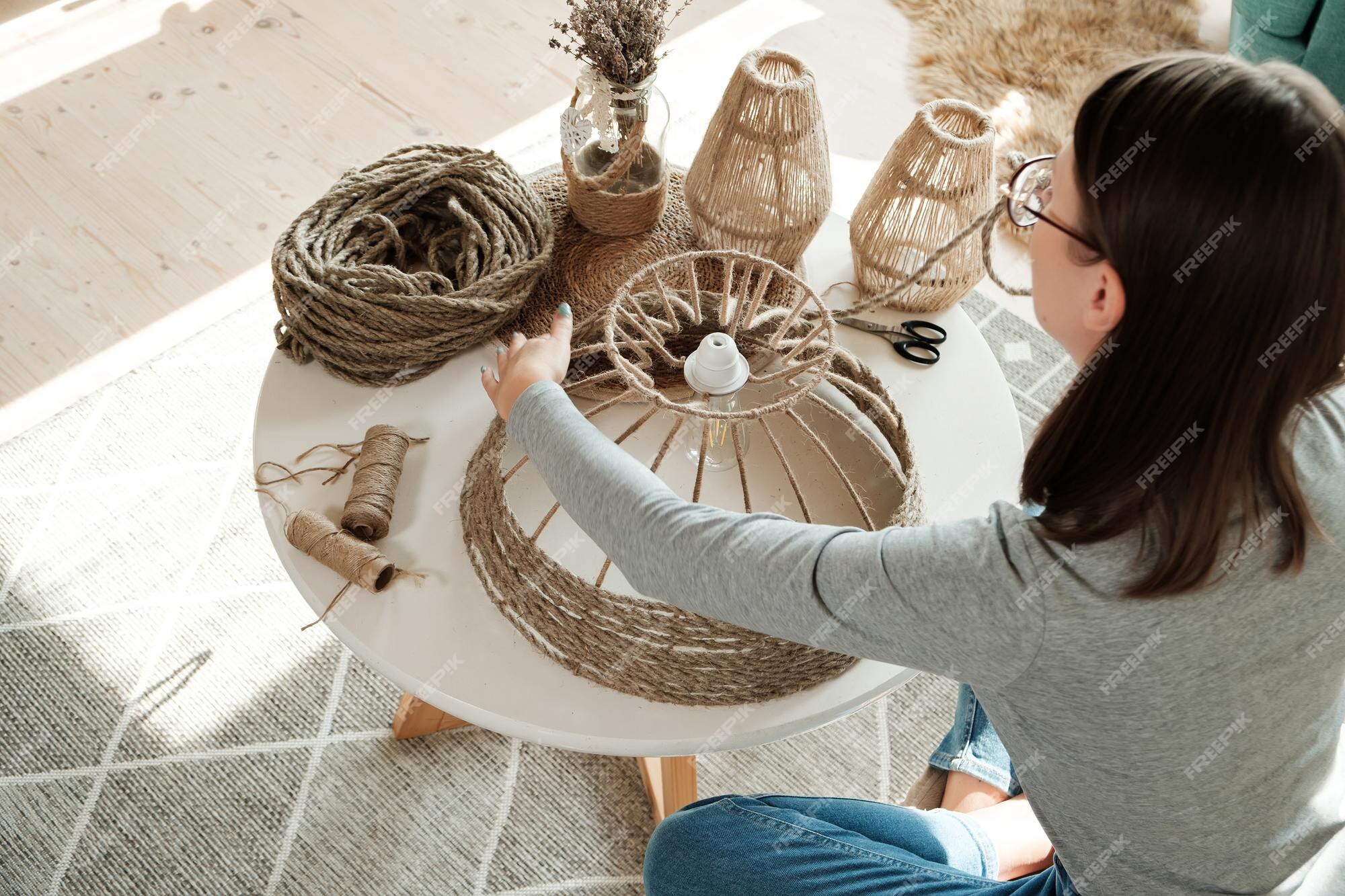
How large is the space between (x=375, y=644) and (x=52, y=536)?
86 cm

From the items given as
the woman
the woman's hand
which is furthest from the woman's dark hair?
the woman's hand

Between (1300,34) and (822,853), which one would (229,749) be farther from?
(1300,34)

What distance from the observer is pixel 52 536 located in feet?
4.88

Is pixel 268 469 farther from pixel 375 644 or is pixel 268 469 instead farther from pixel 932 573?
pixel 932 573

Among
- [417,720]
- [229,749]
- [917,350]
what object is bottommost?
[229,749]

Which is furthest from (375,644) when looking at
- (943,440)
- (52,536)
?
(52,536)

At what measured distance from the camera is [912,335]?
45.5 inches

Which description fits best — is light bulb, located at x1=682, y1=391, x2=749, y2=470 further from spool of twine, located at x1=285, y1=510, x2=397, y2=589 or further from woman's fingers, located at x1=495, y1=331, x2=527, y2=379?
spool of twine, located at x1=285, y1=510, x2=397, y2=589

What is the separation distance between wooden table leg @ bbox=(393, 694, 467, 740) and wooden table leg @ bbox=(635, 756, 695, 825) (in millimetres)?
239

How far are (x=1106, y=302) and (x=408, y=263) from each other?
77 cm

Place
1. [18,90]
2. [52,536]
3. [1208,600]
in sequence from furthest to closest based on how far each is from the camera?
[18,90] → [52,536] → [1208,600]

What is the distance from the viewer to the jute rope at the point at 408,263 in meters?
1.03

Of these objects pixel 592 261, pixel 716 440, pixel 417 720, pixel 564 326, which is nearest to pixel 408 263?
pixel 592 261

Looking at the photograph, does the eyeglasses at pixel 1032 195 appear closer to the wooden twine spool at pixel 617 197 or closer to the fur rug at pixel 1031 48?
the wooden twine spool at pixel 617 197
